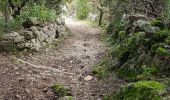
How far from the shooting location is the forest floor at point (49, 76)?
21.9 ft

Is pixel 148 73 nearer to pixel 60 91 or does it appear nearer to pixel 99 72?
pixel 60 91

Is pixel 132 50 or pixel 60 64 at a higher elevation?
pixel 132 50

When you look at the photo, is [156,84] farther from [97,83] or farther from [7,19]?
[7,19]

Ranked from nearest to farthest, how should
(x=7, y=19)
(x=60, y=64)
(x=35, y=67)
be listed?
1. (x=35, y=67)
2. (x=60, y=64)
3. (x=7, y=19)

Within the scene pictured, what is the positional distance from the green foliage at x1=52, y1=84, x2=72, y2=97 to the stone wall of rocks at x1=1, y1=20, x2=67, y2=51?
13.6ft

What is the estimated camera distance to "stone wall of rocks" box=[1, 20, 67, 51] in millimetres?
10703

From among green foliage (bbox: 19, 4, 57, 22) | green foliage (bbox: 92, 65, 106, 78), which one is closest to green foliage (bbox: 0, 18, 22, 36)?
green foliage (bbox: 19, 4, 57, 22)

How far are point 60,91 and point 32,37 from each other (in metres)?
5.34

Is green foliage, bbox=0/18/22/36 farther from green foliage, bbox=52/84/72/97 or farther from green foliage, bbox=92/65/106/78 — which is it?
green foliage, bbox=52/84/72/97

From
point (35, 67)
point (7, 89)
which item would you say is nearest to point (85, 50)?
point (35, 67)

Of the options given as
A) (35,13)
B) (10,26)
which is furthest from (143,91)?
(35,13)

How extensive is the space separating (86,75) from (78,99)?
2149 mm

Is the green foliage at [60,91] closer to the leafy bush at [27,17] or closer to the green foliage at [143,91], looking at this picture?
the green foliage at [143,91]

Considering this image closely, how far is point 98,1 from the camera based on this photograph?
79.8ft
